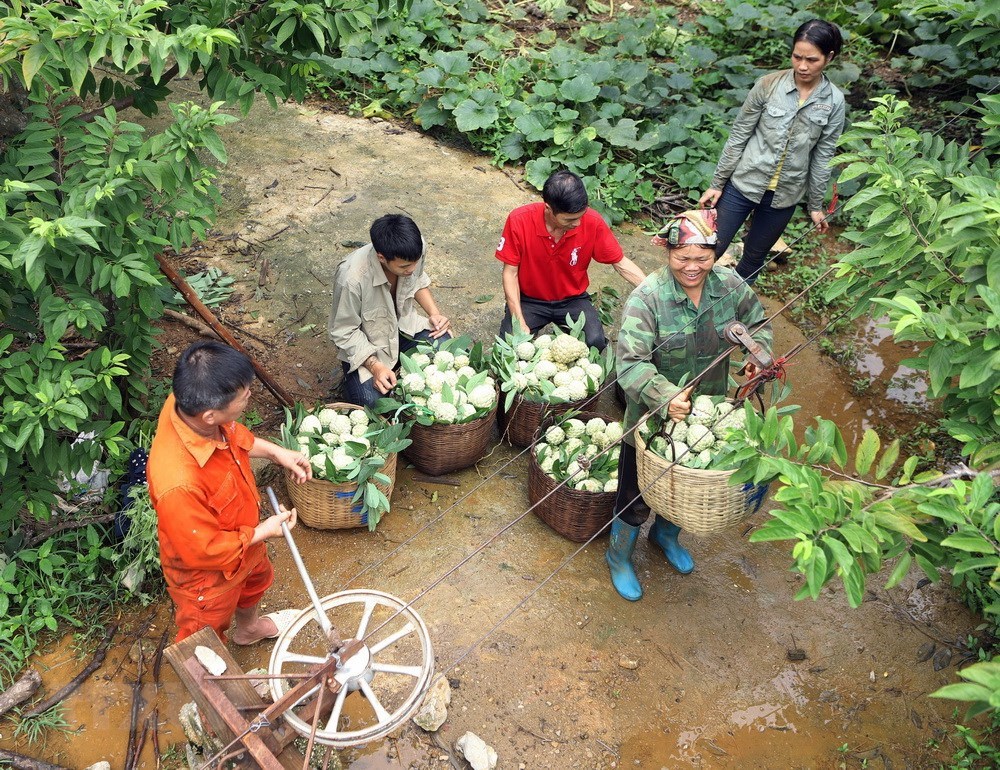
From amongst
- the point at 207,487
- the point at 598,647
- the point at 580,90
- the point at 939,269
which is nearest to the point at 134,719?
the point at 207,487

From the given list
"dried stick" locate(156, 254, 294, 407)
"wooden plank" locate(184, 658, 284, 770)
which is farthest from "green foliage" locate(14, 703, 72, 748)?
"dried stick" locate(156, 254, 294, 407)

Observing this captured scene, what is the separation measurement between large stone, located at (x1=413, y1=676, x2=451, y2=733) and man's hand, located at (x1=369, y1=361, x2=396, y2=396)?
1756 mm

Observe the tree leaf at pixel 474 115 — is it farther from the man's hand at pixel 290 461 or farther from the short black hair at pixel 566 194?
the man's hand at pixel 290 461

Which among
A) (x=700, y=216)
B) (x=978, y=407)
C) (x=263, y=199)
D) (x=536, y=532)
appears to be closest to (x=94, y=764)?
(x=536, y=532)

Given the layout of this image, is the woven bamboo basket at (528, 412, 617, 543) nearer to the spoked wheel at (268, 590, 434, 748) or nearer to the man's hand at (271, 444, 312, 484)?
the spoked wheel at (268, 590, 434, 748)

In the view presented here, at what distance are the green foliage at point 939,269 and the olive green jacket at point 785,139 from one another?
88.5 inches

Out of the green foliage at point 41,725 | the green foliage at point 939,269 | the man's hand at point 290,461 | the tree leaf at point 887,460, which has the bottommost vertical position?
the green foliage at point 41,725

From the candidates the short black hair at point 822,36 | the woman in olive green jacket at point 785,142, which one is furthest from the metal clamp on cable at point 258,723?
the short black hair at point 822,36

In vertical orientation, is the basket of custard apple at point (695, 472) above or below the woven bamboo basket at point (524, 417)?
above

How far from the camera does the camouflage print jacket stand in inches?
151

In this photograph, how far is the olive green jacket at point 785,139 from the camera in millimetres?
5500

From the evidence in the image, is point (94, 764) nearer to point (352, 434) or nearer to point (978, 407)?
point (352, 434)

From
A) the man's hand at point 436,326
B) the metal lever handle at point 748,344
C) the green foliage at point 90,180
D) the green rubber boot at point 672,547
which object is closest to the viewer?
the green foliage at point 90,180

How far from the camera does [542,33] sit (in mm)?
9383
